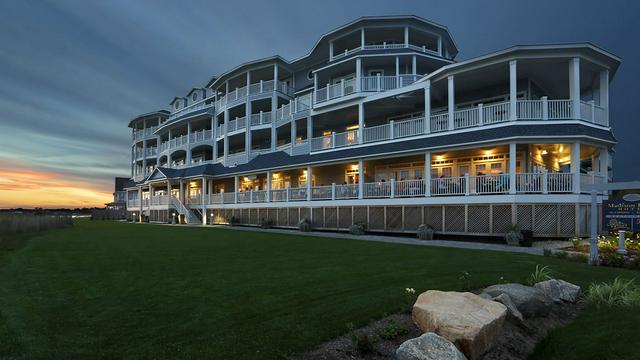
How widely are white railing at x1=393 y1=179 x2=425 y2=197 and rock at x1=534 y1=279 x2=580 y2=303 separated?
1332 centimetres

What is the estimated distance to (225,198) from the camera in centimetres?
3366

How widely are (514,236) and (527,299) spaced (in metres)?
11.3

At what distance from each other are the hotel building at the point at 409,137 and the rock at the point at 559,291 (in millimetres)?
7558

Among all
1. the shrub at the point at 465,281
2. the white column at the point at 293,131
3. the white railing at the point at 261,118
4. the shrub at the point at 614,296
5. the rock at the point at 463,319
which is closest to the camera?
the rock at the point at 463,319

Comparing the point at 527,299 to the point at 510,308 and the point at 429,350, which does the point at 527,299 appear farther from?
Result: the point at 429,350

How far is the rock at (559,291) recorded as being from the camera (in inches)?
277

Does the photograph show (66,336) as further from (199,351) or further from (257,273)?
(257,273)

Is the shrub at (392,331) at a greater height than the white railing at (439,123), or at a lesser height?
lesser

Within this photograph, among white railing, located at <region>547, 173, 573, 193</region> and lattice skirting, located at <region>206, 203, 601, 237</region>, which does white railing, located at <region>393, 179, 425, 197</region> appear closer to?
lattice skirting, located at <region>206, 203, 601, 237</region>

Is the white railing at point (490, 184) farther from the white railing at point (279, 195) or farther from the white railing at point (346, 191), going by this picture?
the white railing at point (279, 195)

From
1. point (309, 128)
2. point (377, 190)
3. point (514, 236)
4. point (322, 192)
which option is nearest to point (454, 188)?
point (514, 236)

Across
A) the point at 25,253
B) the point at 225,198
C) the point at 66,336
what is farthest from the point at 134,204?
the point at 66,336

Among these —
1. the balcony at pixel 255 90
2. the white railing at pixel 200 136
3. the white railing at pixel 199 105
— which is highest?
the white railing at pixel 199 105

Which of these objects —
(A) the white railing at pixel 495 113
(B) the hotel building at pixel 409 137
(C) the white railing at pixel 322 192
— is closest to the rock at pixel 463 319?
(B) the hotel building at pixel 409 137
